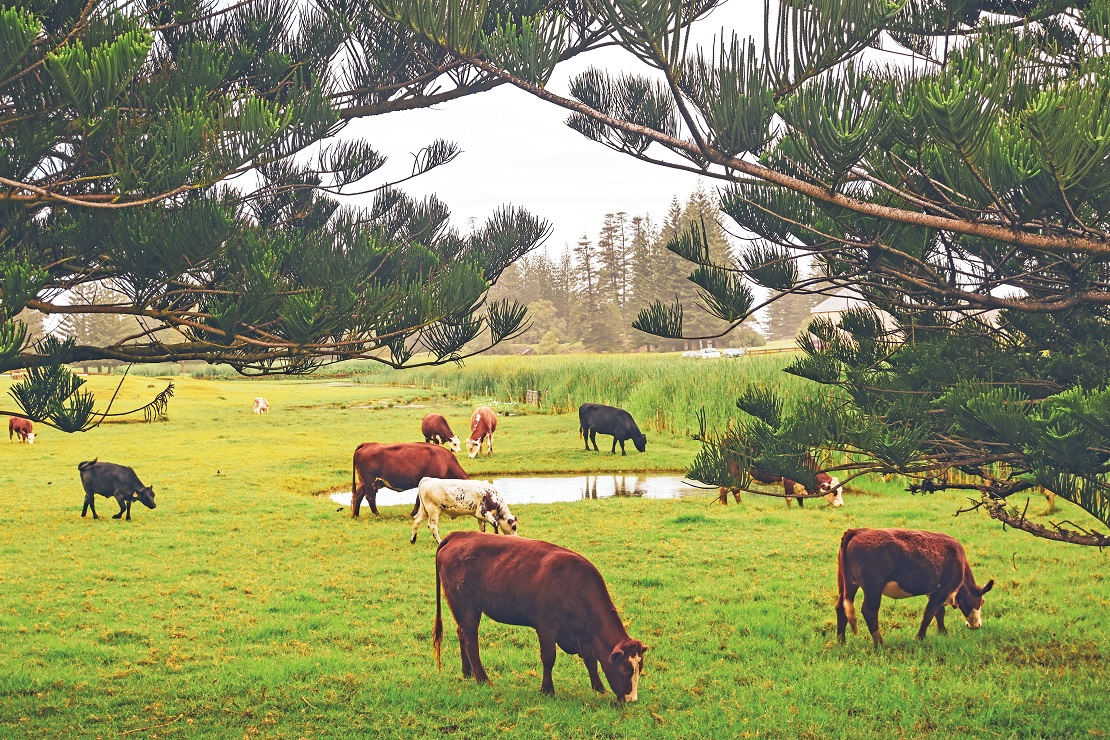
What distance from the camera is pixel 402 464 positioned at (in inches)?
523

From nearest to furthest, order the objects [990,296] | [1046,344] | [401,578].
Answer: [990,296] < [1046,344] < [401,578]

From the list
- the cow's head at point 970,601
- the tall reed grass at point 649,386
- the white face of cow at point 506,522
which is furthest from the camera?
the tall reed grass at point 649,386

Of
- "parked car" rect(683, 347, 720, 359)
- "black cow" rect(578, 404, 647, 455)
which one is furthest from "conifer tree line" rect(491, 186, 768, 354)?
"black cow" rect(578, 404, 647, 455)

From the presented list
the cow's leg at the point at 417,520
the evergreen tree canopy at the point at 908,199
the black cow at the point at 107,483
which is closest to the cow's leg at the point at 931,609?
the evergreen tree canopy at the point at 908,199

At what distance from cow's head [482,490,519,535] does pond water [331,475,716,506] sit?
14.4 ft

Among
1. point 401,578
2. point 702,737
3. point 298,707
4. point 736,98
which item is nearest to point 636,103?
point 736,98

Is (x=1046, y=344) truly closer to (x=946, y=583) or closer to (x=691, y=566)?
(x=946, y=583)

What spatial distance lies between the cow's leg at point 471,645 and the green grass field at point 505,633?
137 mm

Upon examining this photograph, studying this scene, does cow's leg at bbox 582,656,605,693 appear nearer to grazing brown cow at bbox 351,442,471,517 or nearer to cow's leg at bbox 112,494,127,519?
grazing brown cow at bbox 351,442,471,517

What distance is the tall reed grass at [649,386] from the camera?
2172 centimetres

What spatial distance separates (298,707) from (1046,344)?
558 cm

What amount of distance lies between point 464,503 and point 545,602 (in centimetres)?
494

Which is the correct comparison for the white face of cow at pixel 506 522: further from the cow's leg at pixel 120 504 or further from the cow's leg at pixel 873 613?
the cow's leg at pixel 120 504

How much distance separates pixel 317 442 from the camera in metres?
24.5
